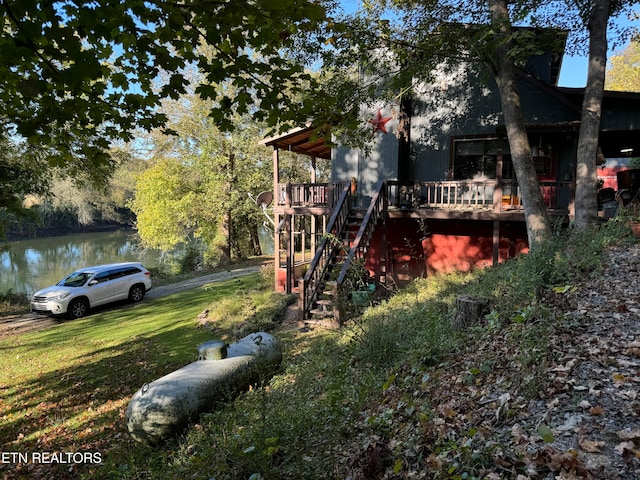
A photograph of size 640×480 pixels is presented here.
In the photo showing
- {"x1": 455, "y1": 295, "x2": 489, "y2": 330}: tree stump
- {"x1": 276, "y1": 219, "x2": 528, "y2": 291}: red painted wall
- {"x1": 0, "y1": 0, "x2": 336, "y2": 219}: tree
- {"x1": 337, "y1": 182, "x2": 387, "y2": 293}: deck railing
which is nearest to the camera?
{"x1": 0, "y1": 0, "x2": 336, "y2": 219}: tree

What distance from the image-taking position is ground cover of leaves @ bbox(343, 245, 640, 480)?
2.34m

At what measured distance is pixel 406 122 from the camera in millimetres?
12867

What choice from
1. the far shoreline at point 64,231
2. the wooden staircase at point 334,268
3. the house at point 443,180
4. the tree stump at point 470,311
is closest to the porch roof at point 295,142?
the house at point 443,180

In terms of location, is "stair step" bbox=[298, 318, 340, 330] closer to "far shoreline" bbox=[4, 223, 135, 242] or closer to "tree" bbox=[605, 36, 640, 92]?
"tree" bbox=[605, 36, 640, 92]

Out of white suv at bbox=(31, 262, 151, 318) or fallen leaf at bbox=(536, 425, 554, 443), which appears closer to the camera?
fallen leaf at bbox=(536, 425, 554, 443)

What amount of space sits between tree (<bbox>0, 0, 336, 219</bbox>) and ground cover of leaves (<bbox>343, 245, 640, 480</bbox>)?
3129 mm

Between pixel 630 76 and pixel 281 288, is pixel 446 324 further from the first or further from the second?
pixel 630 76

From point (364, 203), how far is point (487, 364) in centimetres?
1001

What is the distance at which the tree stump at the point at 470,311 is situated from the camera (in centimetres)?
511

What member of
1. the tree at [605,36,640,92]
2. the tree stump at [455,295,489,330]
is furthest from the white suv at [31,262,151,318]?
the tree at [605,36,640,92]

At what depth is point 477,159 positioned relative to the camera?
1232cm

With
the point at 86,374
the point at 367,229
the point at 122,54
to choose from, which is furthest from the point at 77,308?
the point at 122,54

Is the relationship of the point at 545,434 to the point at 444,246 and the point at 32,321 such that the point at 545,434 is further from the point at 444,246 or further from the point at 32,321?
the point at 32,321

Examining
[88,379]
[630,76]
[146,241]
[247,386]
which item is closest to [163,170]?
[146,241]
